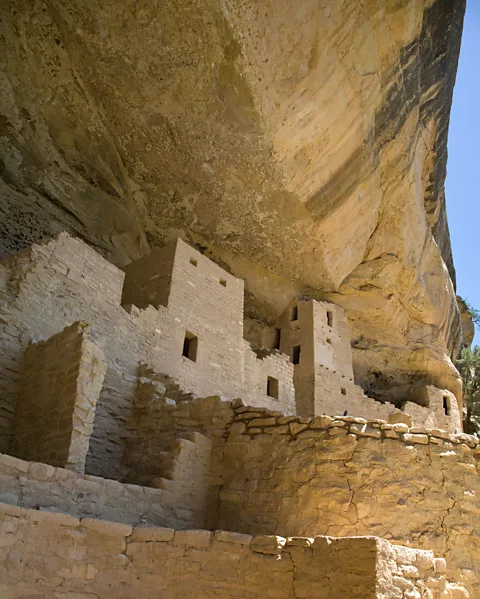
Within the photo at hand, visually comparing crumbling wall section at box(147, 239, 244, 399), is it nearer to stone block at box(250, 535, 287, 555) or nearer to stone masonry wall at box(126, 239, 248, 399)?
stone masonry wall at box(126, 239, 248, 399)

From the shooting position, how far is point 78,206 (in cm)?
1430

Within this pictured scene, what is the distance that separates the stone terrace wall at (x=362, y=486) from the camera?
20.8 feet

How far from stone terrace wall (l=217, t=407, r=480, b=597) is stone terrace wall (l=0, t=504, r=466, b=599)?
1.32 meters

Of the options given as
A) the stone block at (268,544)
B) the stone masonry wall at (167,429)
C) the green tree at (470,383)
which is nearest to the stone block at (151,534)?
the stone block at (268,544)

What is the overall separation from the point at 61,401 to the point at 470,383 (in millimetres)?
19925

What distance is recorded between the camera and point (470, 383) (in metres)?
23.0

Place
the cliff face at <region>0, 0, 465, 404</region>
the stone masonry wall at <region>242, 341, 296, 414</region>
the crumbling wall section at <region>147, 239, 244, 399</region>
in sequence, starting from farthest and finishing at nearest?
the stone masonry wall at <region>242, 341, 296, 414</region> < the crumbling wall section at <region>147, 239, 244, 399</region> < the cliff face at <region>0, 0, 465, 404</region>

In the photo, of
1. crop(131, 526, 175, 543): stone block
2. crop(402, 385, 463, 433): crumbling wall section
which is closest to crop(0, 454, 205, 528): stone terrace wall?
crop(131, 526, 175, 543): stone block

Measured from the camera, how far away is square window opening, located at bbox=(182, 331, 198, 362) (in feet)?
38.4

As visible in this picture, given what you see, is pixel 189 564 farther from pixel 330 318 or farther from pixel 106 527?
pixel 330 318

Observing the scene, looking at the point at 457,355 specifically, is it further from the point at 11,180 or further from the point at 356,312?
the point at 11,180

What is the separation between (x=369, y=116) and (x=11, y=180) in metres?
8.58

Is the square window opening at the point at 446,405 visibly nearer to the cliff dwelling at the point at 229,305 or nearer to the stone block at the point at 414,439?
the cliff dwelling at the point at 229,305

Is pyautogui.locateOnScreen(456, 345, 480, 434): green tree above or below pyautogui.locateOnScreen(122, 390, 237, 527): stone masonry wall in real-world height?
above
